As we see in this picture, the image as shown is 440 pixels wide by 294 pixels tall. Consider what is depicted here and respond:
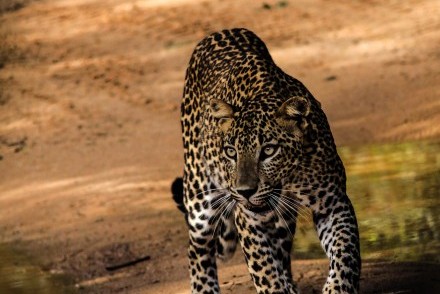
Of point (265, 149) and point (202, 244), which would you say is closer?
point (265, 149)

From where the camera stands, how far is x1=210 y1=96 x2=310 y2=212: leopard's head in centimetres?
827

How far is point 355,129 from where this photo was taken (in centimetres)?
1596

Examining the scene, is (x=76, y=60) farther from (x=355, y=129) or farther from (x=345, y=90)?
(x=355, y=129)

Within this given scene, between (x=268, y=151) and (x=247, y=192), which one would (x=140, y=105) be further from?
(x=247, y=192)

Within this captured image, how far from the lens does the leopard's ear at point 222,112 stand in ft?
28.4

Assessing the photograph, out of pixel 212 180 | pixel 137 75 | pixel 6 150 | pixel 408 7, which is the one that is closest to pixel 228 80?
pixel 212 180

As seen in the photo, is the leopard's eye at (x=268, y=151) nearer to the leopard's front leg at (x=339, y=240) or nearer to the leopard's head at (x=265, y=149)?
the leopard's head at (x=265, y=149)

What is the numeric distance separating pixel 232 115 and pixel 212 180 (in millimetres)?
943

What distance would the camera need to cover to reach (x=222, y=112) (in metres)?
8.66

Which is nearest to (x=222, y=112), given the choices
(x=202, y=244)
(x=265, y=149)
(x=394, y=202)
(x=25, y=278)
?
(x=265, y=149)

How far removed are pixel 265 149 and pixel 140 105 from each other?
10169 mm

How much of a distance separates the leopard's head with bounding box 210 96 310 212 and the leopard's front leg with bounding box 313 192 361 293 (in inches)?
13.1

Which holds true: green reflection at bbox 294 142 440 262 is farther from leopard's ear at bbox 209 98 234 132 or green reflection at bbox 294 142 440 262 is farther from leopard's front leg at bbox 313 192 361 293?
leopard's ear at bbox 209 98 234 132

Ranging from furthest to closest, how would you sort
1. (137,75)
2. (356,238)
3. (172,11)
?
(172,11), (137,75), (356,238)
